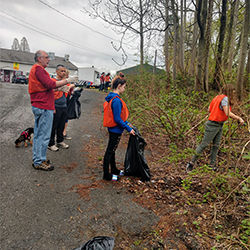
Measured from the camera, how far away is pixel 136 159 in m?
3.45

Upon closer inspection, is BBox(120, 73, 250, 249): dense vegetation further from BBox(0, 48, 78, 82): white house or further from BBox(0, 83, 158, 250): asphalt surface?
BBox(0, 48, 78, 82): white house

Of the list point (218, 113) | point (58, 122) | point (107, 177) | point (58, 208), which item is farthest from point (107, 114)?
point (218, 113)

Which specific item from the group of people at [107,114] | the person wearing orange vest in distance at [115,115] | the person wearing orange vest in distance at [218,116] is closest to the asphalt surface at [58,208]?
the group of people at [107,114]

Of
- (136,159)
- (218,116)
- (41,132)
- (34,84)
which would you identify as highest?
(34,84)

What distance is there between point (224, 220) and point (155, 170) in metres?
1.64

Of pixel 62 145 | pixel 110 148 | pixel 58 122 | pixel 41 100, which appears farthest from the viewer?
pixel 62 145

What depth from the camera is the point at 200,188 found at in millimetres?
3373

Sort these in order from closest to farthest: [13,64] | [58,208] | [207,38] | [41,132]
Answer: [58,208] → [41,132] → [207,38] → [13,64]

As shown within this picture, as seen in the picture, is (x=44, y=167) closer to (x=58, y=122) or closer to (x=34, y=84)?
(x=58, y=122)

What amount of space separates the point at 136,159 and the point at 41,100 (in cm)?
193

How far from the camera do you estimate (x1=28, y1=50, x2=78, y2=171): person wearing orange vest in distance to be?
329 cm

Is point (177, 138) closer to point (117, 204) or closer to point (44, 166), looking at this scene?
point (117, 204)

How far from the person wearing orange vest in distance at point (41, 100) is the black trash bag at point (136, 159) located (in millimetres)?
1426

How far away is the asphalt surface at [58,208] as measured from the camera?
2176mm
